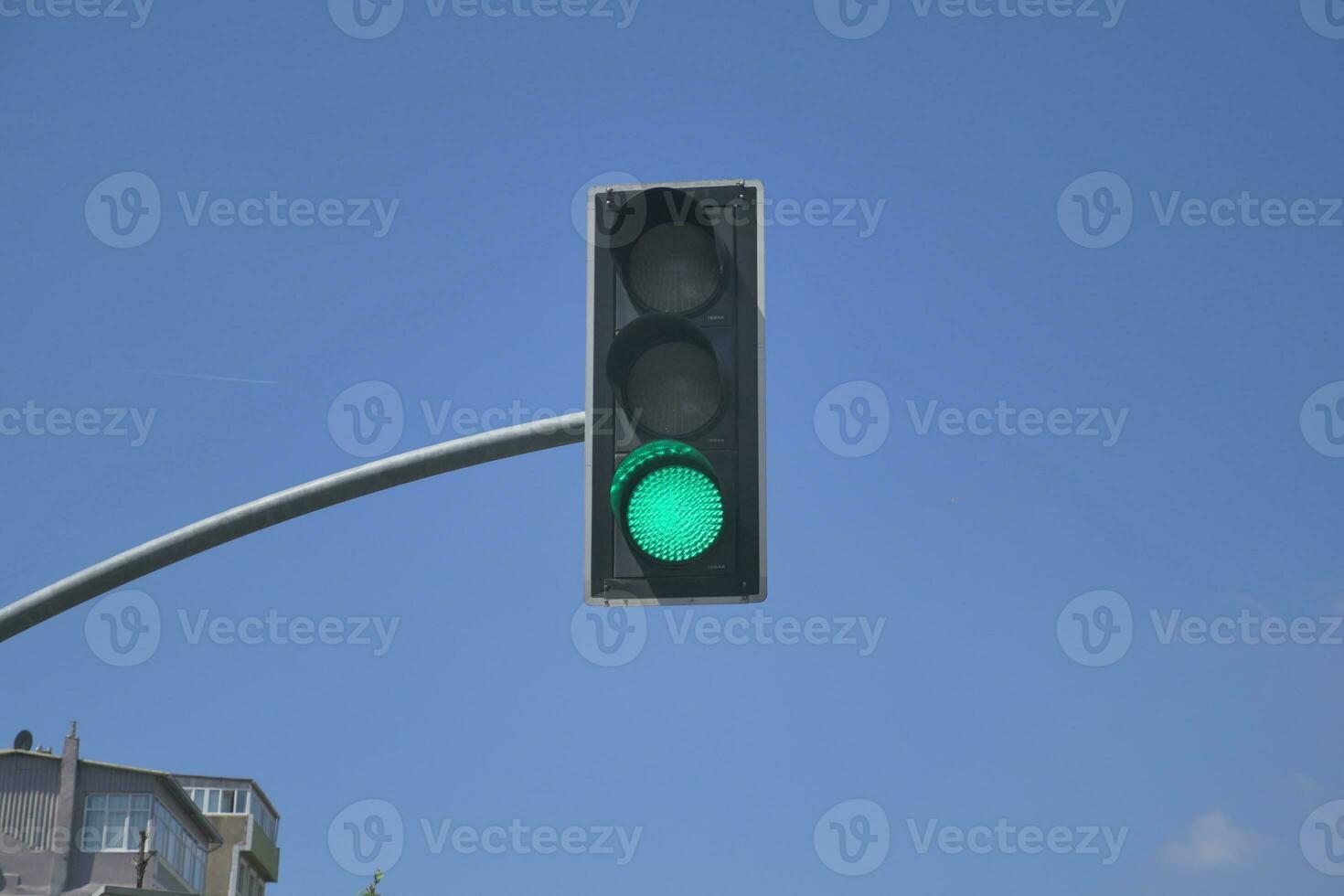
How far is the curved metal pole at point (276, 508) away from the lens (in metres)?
6.24

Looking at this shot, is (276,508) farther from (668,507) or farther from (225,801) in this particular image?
(225,801)

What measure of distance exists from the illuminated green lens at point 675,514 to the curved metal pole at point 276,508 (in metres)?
0.70

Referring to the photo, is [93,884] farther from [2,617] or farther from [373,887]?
[2,617]

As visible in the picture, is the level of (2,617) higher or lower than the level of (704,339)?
lower

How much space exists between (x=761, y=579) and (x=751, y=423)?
519mm

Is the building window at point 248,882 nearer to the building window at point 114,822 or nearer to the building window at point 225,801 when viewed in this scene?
the building window at point 225,801

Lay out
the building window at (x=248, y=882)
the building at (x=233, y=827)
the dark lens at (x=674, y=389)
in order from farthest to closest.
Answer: the building window at (x=248, y=882), the building at (x=233, y=827), the dark lens at (x=674, y=389)

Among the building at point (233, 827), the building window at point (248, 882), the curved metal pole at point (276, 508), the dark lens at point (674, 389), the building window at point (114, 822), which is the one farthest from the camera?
the building window at point (248, 882)

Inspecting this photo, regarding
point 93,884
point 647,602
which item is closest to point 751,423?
point 647,602

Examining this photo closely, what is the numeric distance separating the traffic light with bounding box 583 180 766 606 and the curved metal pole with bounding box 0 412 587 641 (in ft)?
1.62

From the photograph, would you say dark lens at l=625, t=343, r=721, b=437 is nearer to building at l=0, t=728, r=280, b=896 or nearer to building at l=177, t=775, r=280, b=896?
building at l=0, t=728, r=280, b=896

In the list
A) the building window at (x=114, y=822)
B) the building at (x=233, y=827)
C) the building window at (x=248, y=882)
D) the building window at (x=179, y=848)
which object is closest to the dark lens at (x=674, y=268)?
the building window at (x=114, y=822)

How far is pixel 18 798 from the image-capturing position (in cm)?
4709

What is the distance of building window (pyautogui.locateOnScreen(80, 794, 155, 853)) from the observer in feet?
155
